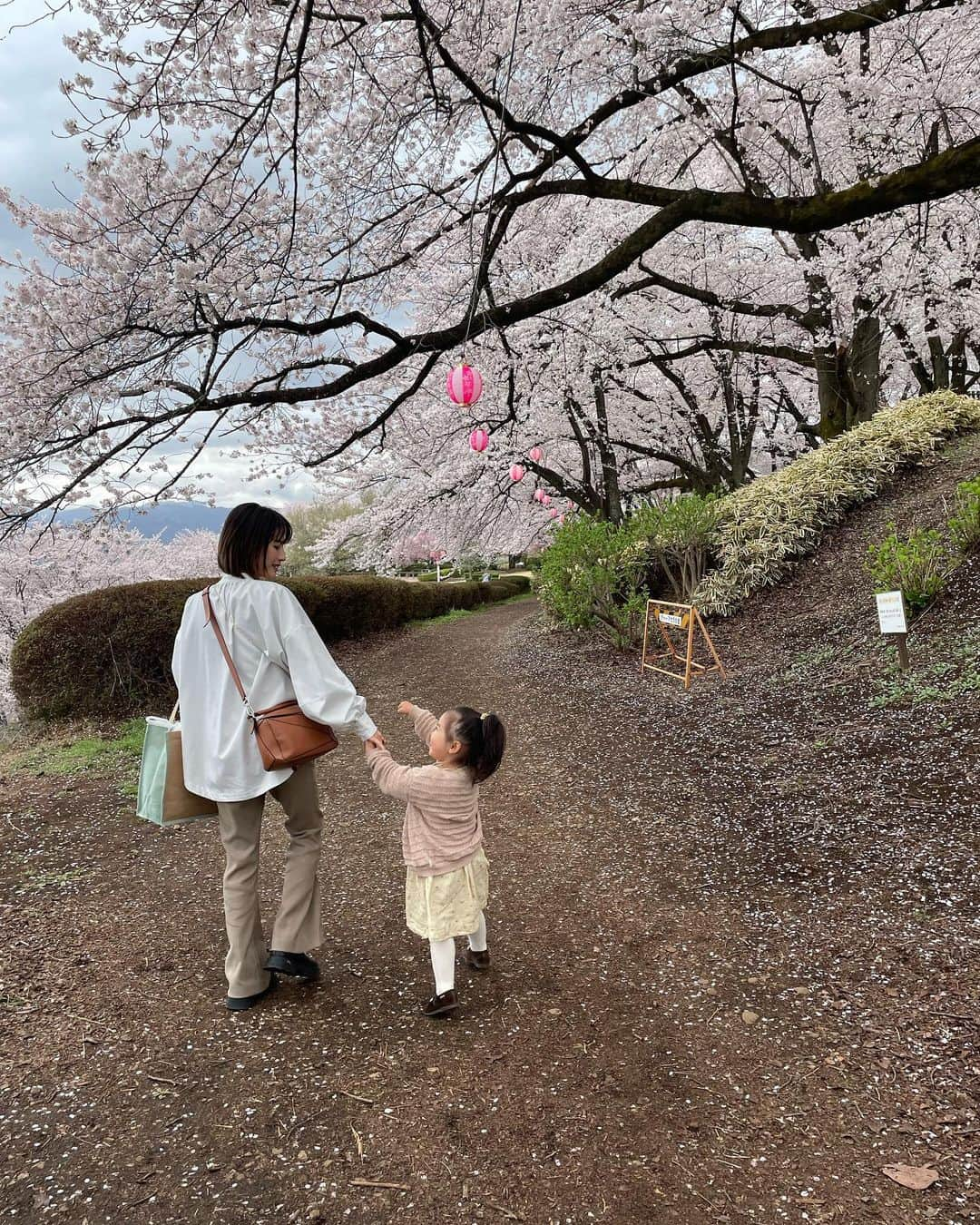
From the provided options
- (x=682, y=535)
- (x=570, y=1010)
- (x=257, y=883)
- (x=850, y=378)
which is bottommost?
(x=570, y=1010)

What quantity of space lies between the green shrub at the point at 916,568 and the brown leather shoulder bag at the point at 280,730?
4.78 meters

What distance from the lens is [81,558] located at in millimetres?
15938

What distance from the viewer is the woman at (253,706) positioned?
2.25 meters

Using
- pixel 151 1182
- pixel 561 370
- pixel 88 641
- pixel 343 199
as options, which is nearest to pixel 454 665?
pixel 88 641

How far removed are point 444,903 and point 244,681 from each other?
1.00m

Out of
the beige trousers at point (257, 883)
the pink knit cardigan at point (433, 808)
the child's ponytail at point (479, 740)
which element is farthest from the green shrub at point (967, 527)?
the beige trousers at point (257, 883)

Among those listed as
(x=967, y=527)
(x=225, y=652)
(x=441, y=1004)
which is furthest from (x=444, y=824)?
(x=967, y=527)

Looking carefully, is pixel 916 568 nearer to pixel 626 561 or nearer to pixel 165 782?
pixel 626 561

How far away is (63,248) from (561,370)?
8.03m

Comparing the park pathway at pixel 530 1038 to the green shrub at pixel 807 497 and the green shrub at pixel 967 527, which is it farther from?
the green shrub at pixel 807 497

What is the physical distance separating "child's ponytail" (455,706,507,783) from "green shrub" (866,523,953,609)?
436 centimetres

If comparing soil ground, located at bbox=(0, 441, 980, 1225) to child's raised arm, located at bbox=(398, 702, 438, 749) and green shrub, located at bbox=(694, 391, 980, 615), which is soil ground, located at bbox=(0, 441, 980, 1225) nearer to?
child's raised arm, located at bbox=(398, 702, 438, 749)

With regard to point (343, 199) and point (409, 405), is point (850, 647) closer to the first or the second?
point (343, 199)

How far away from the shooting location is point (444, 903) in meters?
2.26
